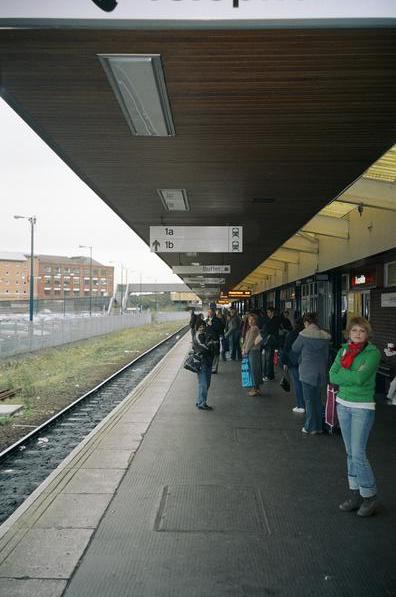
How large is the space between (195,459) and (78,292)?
11963cm

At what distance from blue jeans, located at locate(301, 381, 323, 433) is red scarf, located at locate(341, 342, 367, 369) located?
254 centimetres

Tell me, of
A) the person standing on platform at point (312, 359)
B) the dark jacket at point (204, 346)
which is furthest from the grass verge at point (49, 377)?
the person standing on platform at point (312, 359)

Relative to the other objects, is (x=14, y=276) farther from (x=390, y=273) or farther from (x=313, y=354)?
(x=313, y=354)

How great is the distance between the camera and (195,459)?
20.8ft

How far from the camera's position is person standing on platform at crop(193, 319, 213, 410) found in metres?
9.16

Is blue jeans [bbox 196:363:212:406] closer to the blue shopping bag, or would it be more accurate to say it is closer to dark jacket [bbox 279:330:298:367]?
dark jacket [bbox 279:330:298:367]

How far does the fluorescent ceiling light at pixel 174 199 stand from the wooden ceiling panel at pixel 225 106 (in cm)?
23

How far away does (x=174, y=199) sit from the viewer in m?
9.35

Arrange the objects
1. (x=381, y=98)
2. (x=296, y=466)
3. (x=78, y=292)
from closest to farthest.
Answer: (x=381, y=98) → (x=296, y=466) → (x=78, y=292)

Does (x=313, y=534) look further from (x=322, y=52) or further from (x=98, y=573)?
(x=322, y=52)

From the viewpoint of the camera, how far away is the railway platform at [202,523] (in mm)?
3543

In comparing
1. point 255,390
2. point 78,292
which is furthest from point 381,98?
point 78,292

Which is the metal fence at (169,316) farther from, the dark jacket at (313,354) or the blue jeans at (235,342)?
the dark jacket at (313,354)

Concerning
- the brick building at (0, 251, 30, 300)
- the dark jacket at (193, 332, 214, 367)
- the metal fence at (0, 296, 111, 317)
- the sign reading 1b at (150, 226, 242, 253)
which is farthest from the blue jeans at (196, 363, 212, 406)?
the brick building at (0, 251, 30, 300)
